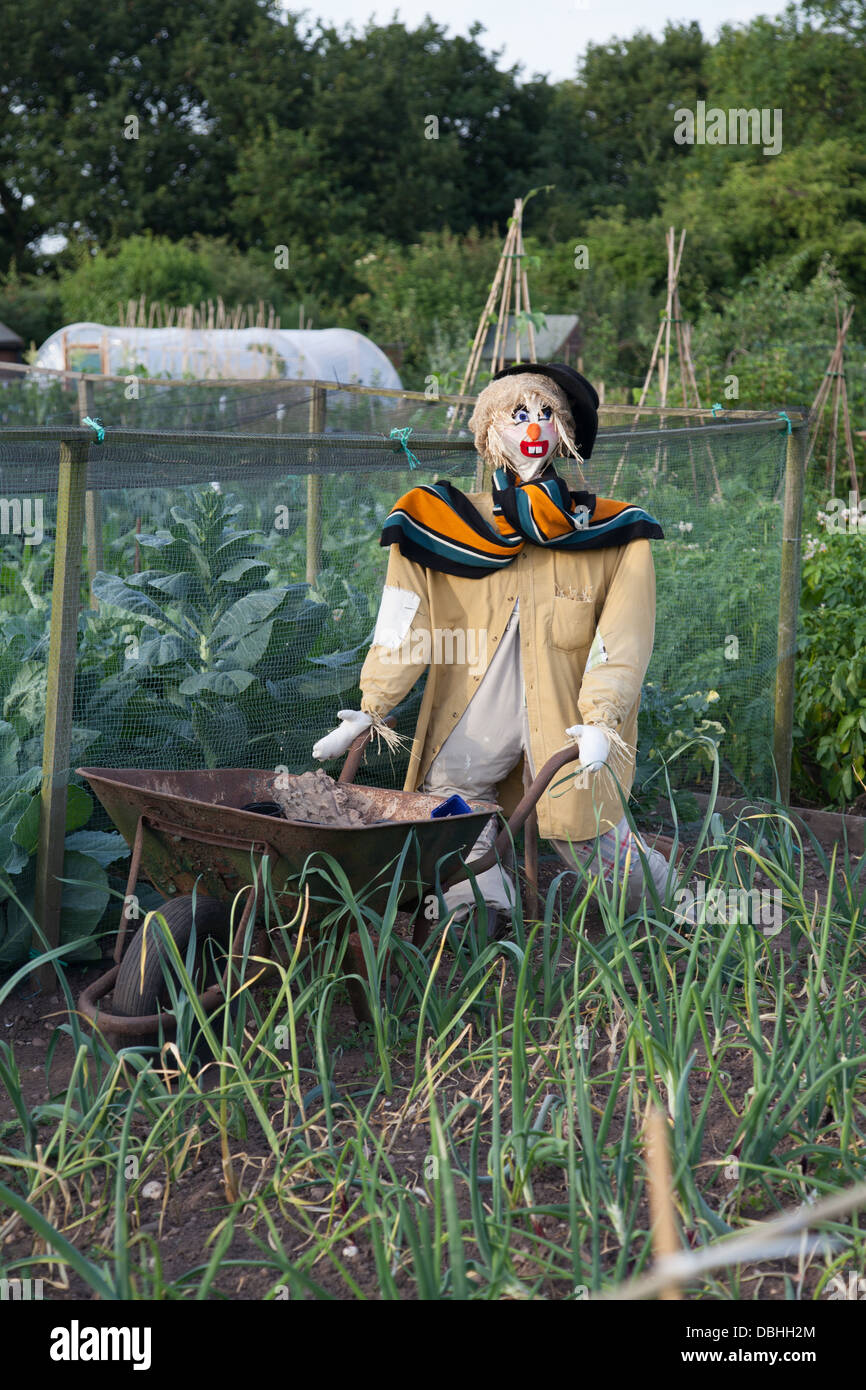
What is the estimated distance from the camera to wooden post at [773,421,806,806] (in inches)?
160

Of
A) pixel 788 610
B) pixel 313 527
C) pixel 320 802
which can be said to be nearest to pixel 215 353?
pixel 313 527

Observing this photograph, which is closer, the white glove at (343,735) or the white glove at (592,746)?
the white glove at (592,746)

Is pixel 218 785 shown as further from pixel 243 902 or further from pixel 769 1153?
pixel 769 1153

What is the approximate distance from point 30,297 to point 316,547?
21.0m

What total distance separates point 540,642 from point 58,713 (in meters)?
1.14

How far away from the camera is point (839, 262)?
2039cm

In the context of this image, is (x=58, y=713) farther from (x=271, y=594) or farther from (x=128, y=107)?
(x=128, y=107)

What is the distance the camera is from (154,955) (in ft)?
7.70

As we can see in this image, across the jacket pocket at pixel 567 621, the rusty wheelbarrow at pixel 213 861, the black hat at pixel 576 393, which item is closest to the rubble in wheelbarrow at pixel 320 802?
the rusty wheelbarrow at pixel 213 861

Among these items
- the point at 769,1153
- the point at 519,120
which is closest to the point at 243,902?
the point at 769,1153

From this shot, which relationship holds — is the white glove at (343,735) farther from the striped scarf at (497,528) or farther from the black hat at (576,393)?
the black hat at (576,393)

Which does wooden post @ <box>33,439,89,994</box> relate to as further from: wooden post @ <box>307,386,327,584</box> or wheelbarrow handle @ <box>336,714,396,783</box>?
wooden post @ <box>307,386,327,584</box>

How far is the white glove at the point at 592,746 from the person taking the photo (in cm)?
265

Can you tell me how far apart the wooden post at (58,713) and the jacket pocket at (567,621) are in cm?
113
